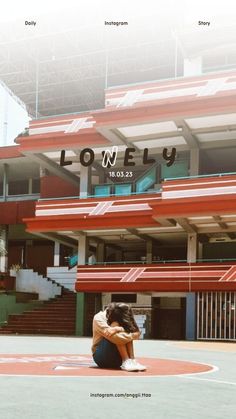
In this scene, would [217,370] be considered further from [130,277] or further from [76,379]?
[130,277]

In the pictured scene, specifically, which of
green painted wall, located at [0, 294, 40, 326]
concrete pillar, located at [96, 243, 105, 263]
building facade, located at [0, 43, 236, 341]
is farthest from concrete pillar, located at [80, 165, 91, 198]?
green painted wall, located at [0, 294, 40, 326]

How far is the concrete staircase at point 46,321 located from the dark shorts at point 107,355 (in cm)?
2527

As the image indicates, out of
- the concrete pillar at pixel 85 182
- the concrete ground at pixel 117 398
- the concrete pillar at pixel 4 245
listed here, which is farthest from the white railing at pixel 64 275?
the concrete ground at pixel 117 398

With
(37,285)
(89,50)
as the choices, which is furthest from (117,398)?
(89,50)

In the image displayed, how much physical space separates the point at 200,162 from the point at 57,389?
28756 mm

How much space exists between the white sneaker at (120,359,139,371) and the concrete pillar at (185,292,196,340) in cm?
2212

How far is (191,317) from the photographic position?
31531 millimetres

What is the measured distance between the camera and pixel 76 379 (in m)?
8.47

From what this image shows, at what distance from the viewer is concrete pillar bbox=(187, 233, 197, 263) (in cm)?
3256

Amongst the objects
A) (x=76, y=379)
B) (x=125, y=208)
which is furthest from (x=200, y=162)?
(x=76, y=379)

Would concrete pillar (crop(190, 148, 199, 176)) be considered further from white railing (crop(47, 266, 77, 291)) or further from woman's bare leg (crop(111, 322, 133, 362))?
woman's bare leg (crop(111, 322, 133, 362))

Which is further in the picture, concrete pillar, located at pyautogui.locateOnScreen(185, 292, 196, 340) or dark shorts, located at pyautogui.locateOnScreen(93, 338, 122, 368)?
concrete pillar, located at pyautogui.locateOnScreen(185, 292, 196, 340)

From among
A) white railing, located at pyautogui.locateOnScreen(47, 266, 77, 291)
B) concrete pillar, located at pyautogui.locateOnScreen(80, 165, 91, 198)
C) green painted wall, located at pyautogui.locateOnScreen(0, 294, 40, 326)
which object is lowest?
green painted wall, located at pyautogui.locateOnScreen(0, 294, 40, 326)

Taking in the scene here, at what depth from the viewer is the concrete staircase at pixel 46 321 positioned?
3541 cm
